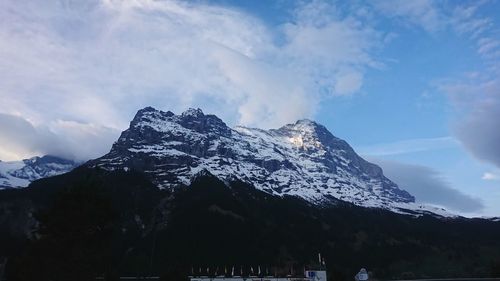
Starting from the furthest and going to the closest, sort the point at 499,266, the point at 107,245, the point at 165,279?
the point at 499,266, the point at 165,279, the point at 107,245

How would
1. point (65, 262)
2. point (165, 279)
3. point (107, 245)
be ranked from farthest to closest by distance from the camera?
1. point (165, 279)
2. point (107, 245)
3. point (65, 262)

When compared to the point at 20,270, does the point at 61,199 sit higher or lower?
higher

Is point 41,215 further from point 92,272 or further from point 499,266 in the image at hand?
point 499,266

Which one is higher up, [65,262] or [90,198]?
[90,198]

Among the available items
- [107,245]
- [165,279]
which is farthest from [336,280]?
[107,245]

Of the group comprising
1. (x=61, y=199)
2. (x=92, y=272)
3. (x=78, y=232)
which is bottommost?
(x=92, y=272)

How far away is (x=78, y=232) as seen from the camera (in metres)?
56.4

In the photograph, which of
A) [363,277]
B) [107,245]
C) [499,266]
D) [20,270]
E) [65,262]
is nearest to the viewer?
[65,262]

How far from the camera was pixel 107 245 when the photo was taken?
59.7m

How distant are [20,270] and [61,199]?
1503 inches

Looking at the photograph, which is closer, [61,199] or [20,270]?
[61,199]

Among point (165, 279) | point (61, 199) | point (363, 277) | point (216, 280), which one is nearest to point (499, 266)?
point (363, 277)

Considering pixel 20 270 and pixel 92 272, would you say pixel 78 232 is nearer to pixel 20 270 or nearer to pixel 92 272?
pixel 92 272

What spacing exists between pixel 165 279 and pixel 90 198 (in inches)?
2523
